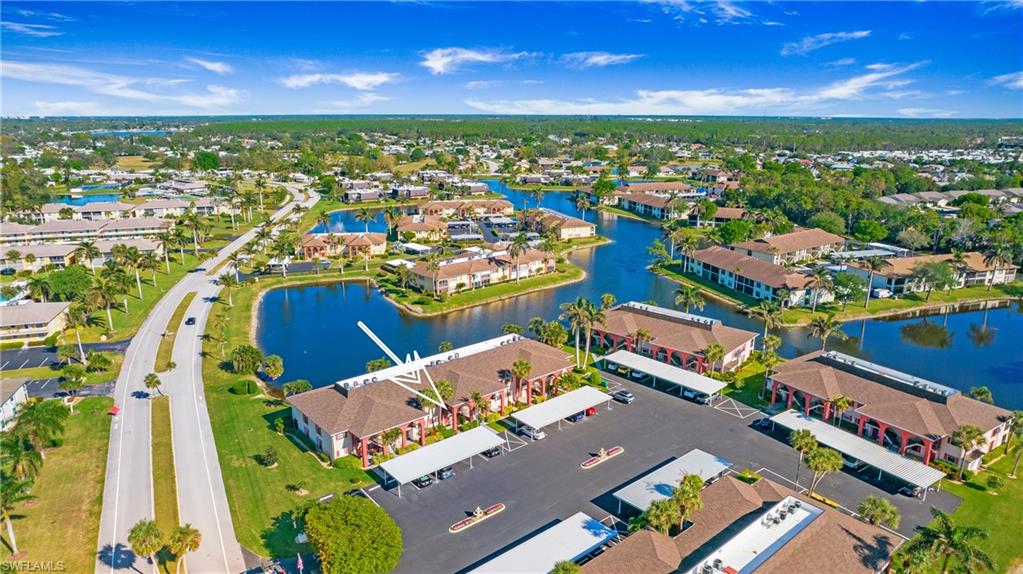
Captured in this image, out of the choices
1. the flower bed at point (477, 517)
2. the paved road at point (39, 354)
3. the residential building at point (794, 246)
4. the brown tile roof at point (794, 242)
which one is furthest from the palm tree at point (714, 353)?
the paved road at point (39, 354)

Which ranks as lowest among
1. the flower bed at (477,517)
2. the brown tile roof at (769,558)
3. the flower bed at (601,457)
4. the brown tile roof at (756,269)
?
the flower bed at (477,517)

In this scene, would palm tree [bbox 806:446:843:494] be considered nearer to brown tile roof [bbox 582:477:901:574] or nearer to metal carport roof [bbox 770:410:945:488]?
brown tile roof [bbox 582:477:901:574]

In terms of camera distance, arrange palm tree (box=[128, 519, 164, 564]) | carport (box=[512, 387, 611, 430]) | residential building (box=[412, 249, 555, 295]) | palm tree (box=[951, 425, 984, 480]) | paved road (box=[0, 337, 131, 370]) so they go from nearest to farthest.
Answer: palm tree (box=[128, 519, 164, 564]) → palm tree (box=[951, 425, 984, 480]) → carport (box=[512, 387, 611, 430]) → paved road (box=[0, 337, 131, 370]) → residential building (box=[412, 249, 555, 295])

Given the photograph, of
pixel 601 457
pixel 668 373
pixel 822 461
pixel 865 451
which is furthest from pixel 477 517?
pixel 865 451

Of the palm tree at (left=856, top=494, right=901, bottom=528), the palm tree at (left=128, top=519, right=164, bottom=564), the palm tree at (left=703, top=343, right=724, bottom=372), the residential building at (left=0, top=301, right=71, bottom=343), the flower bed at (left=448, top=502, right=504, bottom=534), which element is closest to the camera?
the palm tree at (left=128, top=519, right=164, bottom=564)

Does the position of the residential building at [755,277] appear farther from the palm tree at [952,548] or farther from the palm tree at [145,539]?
the palm tree at [145,539]

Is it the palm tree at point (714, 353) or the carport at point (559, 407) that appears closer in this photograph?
the carport at point (559, 407)

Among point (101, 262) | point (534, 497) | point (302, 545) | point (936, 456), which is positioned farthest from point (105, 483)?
point (101, 262)

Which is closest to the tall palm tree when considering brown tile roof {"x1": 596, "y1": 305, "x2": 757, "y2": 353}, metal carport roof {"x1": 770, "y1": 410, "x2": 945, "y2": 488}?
metal carport roof {"x1": 770, "y1": 410, "x2": 945, "y2": 488}

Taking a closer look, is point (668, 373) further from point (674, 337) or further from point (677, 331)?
point (677, 331)
